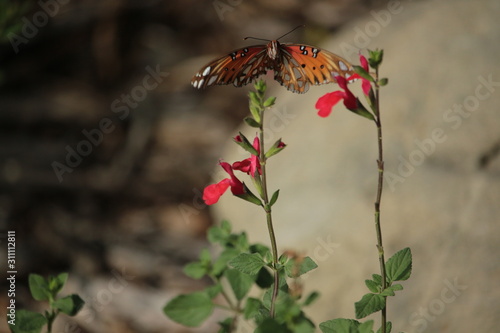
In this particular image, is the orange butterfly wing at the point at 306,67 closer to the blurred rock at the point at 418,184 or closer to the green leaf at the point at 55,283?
the green leaf at the point at 55,283

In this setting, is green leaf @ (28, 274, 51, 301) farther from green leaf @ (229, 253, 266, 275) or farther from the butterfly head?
the butterfly head

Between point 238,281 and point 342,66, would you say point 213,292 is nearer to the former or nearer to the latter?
point 238,281

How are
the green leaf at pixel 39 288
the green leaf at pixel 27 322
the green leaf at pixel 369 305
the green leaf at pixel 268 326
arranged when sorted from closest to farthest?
the green leaf at pixel 268 326, the green leaf at pixel 369 305, the green leaf at pixel 27 322, the green leaf at pixel 39 288

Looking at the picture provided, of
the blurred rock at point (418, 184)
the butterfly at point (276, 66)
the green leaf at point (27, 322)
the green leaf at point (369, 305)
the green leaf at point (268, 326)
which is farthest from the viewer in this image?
the blurred rock at point (418, 184)

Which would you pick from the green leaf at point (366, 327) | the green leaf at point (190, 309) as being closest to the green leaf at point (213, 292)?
the green leaf at point (190, 309)

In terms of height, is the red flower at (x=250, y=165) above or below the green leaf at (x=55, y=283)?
above

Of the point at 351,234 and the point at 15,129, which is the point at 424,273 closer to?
the point at 351,234
